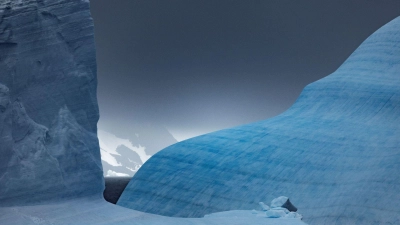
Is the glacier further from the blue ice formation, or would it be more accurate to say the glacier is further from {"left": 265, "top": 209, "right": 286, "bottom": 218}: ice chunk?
the blue ice formation

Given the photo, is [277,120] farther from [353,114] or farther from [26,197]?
[26,197]

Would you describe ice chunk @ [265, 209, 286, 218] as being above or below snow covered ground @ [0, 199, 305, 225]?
below

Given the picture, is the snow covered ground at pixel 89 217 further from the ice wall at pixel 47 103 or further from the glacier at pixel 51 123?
the ice wall at pixel 47 103

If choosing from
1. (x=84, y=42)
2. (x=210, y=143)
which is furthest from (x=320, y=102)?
(x=84, y=42)

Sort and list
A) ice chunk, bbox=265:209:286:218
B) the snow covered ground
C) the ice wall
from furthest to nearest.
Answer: ice chunk, bbox=265:209:286:218
the ice wall
the snow covered ground

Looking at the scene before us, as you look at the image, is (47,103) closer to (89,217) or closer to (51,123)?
(51,123)

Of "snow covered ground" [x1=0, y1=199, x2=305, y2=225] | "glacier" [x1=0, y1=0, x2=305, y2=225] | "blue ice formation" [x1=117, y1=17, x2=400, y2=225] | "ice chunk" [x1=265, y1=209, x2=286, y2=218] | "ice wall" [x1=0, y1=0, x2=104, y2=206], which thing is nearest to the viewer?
"snow covered ground" [x1=0, y1=199, x2=305, y2=225]

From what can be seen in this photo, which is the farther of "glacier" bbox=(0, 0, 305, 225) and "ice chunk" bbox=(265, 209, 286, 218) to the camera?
"ice chunk" bbox=(265, 209, 286, 218)

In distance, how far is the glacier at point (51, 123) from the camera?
7859 mm

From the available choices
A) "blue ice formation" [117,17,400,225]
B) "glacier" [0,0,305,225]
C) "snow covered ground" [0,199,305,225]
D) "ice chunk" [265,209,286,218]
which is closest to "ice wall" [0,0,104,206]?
"glacier" [0,0,305,225]

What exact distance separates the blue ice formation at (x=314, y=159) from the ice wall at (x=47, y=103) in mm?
9274

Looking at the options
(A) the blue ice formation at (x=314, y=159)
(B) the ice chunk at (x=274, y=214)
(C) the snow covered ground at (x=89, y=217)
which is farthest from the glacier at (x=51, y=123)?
(A) the blue ice formation at (x=314, y=159)

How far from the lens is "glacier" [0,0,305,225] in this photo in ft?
25.8

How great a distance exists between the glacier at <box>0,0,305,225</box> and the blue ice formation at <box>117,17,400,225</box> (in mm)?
8088
